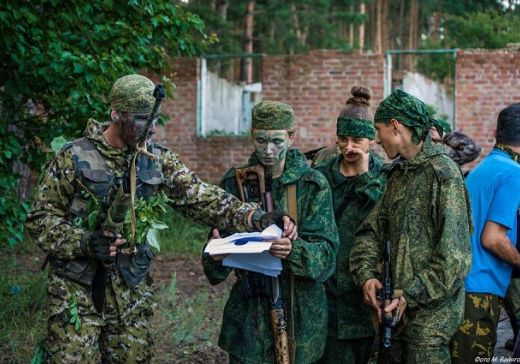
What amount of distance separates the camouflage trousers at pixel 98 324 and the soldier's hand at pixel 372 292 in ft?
3.77

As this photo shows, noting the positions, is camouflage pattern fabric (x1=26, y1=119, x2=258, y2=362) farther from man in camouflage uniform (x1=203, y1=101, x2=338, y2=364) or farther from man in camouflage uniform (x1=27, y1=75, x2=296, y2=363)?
man in camouflage uniform (x1=203, y1=101, x2=338, y2=364)

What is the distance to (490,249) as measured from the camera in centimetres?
437

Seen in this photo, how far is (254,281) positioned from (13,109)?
4279 mm

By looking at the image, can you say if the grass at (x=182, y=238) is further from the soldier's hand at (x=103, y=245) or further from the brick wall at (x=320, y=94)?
the soldier's hand at (x=103, y=245)

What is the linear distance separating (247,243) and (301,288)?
577mm

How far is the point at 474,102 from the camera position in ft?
46.0

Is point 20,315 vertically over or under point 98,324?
under

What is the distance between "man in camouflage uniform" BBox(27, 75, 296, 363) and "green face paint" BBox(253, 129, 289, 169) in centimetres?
28

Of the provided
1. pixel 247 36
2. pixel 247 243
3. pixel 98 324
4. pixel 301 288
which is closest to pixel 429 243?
pixel 301 288

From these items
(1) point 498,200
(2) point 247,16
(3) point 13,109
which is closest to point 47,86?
(3) point 13,109

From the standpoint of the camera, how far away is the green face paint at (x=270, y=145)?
14.6ft

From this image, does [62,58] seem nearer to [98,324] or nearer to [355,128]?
[355,128]

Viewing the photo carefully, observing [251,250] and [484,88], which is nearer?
[251,250]

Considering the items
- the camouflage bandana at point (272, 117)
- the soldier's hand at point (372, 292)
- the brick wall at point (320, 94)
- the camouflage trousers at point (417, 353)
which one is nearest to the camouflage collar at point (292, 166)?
the camouflage bandana at point (272, 117)
